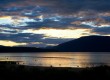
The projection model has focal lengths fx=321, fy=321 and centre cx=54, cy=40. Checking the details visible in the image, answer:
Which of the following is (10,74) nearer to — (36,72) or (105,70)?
(36,72)

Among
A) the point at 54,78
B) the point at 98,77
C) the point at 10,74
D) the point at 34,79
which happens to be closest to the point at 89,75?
the point at 98,77

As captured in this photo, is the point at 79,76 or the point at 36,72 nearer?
the point at 79,76

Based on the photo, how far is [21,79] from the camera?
27.9 m

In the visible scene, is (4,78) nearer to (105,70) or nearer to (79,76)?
(79,76)

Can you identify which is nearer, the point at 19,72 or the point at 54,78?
the point at 54,78

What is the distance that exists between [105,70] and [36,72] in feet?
21.3

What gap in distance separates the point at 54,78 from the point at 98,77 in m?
3.86

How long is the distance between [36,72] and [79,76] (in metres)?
4.37

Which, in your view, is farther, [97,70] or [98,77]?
[97,70]

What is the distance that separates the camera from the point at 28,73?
2948 centimetres

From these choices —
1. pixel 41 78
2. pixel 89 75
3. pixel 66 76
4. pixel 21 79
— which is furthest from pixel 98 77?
pixel 21 79

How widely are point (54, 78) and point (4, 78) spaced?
4355 millimetres

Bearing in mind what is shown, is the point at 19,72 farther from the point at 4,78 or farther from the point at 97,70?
the point at 97,70

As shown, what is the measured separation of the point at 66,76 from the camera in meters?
28.5
